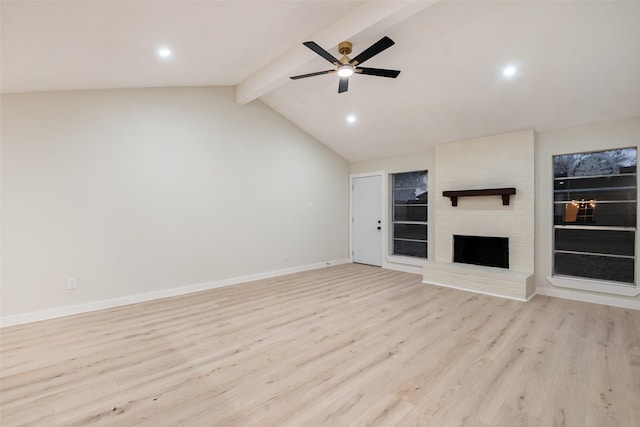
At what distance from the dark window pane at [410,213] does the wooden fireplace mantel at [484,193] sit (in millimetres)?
809

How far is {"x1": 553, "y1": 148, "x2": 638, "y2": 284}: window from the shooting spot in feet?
12.8

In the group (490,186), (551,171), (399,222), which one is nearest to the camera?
(551,171)

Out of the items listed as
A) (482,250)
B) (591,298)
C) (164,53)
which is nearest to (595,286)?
(591,298)

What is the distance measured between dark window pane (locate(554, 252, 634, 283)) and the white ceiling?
2.11 m

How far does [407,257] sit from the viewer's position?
6047mm

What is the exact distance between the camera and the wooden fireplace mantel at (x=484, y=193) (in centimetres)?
447

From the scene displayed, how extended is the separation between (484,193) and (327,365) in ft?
12.5

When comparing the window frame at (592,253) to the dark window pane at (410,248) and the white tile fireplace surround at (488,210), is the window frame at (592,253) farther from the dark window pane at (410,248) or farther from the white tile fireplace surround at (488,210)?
the dark window pane at (410,248)

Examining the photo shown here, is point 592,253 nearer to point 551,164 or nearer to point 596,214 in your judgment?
point 596,214

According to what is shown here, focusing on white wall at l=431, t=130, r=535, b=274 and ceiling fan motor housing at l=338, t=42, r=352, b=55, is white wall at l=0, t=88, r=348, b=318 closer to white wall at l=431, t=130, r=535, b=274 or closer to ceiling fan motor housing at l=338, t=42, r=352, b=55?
ceiling fan motor housing at l=338, t=42, r=352, b=55

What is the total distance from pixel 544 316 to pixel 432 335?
165cm

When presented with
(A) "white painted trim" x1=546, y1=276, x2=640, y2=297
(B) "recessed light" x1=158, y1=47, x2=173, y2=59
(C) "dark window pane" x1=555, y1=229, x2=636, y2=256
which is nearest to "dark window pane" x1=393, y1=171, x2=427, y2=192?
(C) "dark window pane" x1=555, y1=229, x2=636, y2=256

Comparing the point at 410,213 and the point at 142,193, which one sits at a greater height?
the point at 142,193

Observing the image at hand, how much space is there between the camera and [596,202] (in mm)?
4145
